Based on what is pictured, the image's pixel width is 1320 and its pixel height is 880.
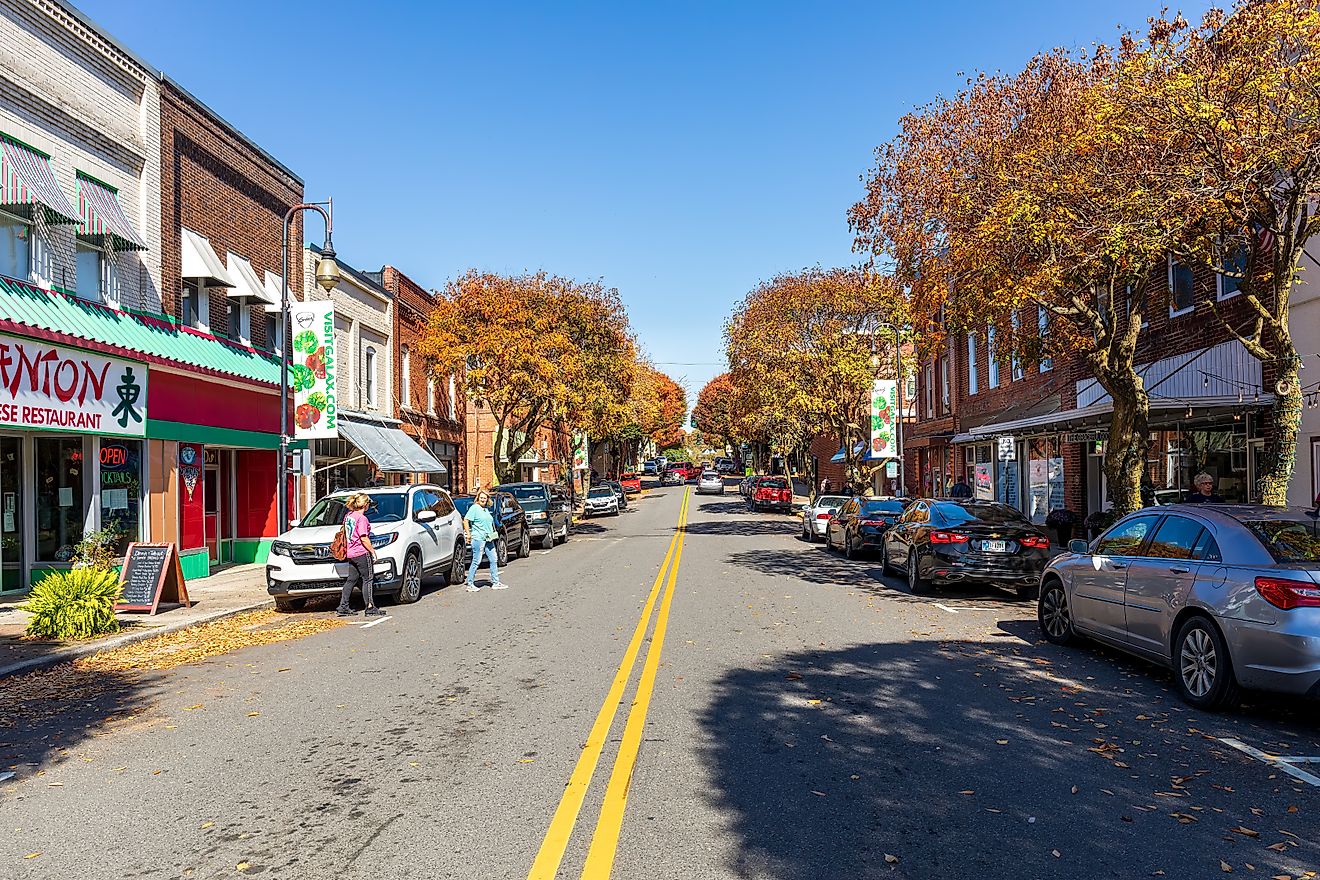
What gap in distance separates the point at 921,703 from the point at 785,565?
12.9m

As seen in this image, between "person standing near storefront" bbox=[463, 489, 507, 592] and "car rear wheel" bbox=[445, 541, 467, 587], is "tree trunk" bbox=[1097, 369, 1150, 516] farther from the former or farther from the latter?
"car rear wheel" bbox=[445, 541, 467, 587]

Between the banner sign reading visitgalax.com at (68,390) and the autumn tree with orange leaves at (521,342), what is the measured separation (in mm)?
15370

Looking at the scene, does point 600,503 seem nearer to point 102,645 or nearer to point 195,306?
point 195,306

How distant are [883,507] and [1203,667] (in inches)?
565

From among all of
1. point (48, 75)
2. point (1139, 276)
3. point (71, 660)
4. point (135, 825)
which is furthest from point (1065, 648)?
point (48, 75)

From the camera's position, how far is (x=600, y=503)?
150 feet

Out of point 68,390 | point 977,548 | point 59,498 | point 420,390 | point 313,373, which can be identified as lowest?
point 977,548

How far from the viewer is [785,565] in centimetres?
2031

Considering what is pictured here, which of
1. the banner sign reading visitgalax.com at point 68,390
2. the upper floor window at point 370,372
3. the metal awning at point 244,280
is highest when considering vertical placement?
the metal awning at point 244,280

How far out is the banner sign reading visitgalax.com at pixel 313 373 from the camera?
20.6 meters

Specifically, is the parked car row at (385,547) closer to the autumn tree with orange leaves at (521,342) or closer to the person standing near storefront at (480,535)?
the person standing near storefront at (480,535)

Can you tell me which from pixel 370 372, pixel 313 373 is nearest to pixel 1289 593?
pixel 313 373

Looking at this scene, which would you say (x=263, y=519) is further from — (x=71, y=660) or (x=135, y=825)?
(x=135, y=825)

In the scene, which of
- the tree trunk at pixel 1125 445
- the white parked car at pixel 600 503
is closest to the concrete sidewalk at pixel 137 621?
the tree trunk at pixel 1125 445
